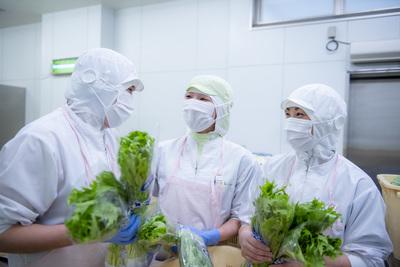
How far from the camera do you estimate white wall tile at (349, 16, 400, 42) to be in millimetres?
2500

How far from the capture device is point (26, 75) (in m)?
4.61

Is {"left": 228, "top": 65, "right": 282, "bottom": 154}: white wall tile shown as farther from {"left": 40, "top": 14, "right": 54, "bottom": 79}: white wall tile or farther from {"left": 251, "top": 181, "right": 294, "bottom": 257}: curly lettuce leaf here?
→ {"left": 40, "top": 14, "right": 54, "bottom": 79}: white wall tile

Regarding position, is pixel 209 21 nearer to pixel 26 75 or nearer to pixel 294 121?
pixel 294 121

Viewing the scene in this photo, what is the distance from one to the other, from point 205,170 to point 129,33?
2.76m

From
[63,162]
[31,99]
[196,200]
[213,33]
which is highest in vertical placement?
[213,33]

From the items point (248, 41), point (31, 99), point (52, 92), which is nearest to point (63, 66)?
point (52, 92)

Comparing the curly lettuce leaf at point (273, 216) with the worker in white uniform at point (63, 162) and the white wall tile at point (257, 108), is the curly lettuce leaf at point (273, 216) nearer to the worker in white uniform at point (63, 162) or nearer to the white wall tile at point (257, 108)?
the worker in white uniform at point (63, 162)

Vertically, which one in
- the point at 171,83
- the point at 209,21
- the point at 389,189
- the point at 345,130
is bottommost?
the point at 389,189

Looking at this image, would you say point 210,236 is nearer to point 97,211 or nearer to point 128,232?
point 128,232

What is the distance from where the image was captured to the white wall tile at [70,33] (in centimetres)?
374

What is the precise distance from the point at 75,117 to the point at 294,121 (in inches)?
34.0

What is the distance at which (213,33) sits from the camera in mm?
3236

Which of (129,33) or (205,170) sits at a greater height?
(129,33)

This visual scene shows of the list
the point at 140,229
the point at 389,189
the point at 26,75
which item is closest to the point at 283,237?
the point at 140,229
